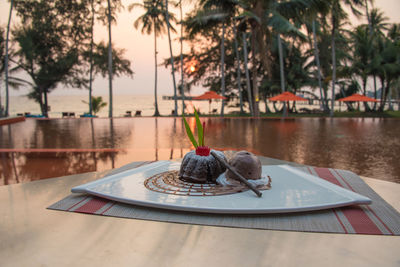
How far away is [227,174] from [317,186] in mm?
738

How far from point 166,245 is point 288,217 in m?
0.87

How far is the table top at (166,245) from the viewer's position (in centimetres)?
168

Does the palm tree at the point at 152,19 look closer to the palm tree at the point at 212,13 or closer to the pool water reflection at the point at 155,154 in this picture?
the palm tree at the point at 212,13

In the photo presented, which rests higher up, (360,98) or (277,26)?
(277,26)

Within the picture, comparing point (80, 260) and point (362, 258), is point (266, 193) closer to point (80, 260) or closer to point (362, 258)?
point (362, 258)

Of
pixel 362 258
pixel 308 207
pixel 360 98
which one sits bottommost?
pixel 362 258

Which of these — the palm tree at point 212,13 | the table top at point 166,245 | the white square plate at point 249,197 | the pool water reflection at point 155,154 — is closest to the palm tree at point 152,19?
the palm tree at point 212,13

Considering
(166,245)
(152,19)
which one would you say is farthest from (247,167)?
(152,19)

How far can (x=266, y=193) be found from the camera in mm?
2426

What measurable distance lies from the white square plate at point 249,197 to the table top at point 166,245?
0.17 m

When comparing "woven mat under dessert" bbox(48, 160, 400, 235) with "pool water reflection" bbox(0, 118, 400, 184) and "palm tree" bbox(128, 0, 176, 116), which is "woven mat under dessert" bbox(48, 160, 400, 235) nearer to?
"pool water reflection" bbox(0, 118, 400, 184)

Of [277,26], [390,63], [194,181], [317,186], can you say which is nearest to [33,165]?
[194,181]

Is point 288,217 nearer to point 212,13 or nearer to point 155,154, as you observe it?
point 155,154

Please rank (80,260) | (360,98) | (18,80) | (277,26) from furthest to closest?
(18,80), (360,98), (277,26), (80,260)
